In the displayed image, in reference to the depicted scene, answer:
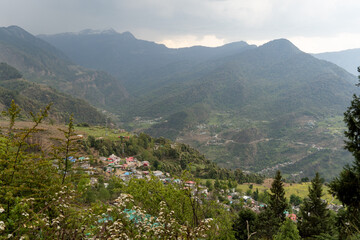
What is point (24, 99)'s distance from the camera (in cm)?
11806

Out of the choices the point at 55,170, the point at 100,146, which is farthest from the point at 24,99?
the point at 55,170

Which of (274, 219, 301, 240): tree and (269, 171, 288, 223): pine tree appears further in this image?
(269, 171, 288, 223): pine tree

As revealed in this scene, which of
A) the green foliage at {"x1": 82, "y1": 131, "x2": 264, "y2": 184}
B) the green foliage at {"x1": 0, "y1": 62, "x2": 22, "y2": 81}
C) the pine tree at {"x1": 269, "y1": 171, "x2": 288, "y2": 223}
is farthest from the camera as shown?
the green foliage at {"x1": 0, "y1": 62, "x2": 22, "y2": 81}

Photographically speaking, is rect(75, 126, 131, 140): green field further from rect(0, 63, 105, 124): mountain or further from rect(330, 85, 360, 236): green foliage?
rect(330, 85, 360, 236): green foliage

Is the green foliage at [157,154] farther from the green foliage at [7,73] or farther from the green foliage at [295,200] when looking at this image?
the green foliage at [7,73]

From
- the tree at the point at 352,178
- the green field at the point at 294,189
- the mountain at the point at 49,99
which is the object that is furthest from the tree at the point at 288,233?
the mountain at the point at 49,99

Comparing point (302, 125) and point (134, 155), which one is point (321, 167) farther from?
point (134, 155)

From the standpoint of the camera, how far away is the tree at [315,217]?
72.4 feet

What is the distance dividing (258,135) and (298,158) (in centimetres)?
4666

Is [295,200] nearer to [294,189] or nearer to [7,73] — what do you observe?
[294,189]

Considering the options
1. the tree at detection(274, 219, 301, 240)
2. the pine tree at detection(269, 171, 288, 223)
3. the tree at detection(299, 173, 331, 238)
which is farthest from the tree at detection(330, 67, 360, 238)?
the pine tree at detection(269, 171, 288, 223)

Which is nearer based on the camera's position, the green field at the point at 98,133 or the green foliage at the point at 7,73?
the green field at the point at 98,133

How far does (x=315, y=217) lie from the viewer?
2242 centimetres

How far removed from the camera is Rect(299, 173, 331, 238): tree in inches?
869
